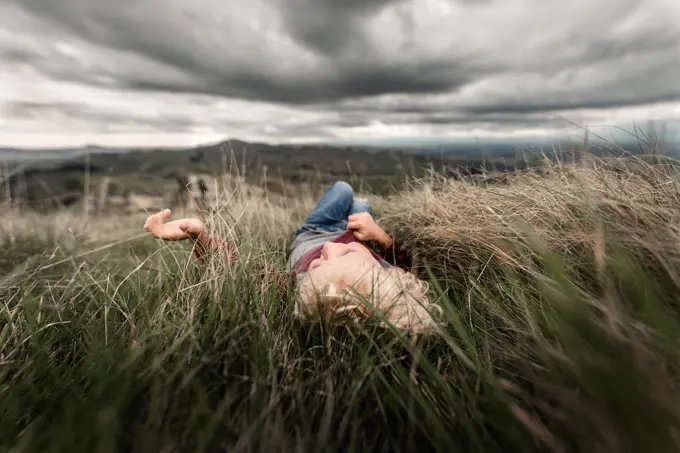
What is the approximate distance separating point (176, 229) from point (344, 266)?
970 millimetres

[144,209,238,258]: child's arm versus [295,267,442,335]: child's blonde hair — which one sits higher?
[144,209,238,258]: child's arm

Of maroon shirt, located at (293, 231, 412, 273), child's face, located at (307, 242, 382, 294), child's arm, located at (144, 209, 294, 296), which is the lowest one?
maroon shirt, located at (293, 231, 412, 273)

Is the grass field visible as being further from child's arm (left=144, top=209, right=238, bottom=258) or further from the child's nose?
the child's nose

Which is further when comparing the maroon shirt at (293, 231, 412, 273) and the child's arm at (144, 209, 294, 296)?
the maroon shirt at (293, 231, 412, 273)

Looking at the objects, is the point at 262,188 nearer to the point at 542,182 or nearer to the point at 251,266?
the point at 251,266

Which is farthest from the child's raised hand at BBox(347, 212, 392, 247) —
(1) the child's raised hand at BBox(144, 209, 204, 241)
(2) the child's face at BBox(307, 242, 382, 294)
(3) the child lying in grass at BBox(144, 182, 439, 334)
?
(1) the child's raised hand at BBox(144, 209, 204, 241)

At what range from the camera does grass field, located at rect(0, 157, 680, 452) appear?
699 mm

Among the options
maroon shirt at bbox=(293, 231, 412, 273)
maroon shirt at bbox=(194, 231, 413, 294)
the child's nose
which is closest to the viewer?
maroon shirt at bbox=(194, 231, 413, 294)


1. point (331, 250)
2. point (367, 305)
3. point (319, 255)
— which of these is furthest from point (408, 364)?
point (319, 255)

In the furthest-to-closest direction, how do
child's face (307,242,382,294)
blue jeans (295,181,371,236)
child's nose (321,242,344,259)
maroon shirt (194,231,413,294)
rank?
blue jeans (295,181,371,236) → child's nose (321,242,344,259) → maroon shirt (194,231,413,294) → child's face (307,242,382,294)

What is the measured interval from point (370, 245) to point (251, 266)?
0.96 meters

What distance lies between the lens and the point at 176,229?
72.6 inches

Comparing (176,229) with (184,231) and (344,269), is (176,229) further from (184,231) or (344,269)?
(344,269)

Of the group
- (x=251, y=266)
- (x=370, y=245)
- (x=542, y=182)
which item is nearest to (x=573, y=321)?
(x=251, y=266)
